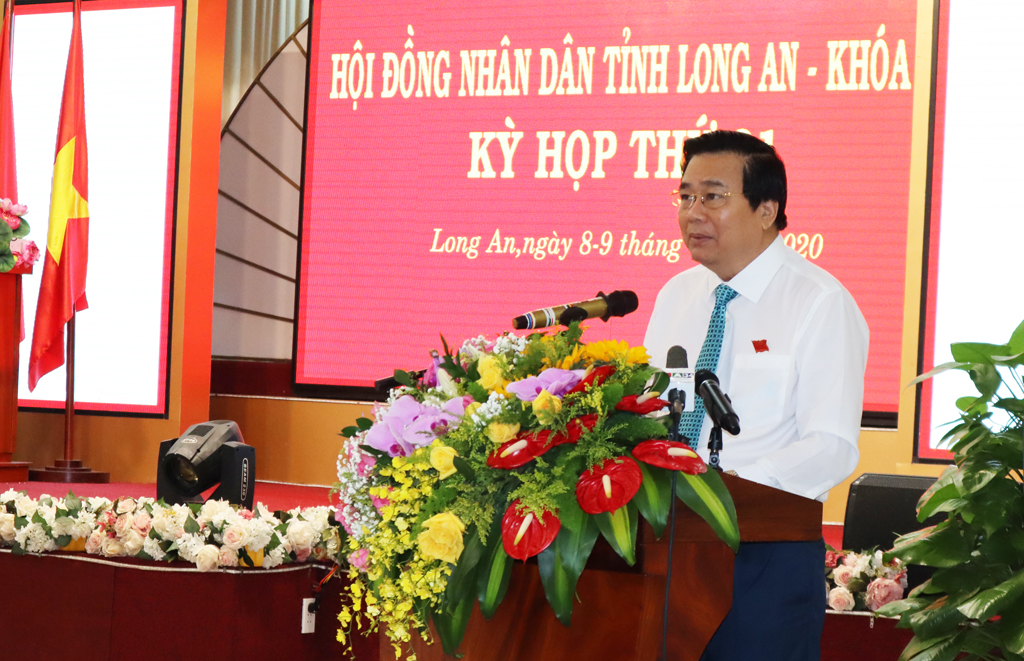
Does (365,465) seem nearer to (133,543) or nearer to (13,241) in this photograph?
(133,543)

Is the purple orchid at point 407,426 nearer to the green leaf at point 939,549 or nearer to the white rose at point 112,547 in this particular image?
the green leaf at point 939,549

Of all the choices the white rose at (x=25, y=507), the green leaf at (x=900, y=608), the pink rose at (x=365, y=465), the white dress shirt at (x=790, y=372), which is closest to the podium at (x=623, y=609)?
the pink rose at (x=365, y=465)

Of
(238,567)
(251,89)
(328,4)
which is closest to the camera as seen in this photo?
(238,567)

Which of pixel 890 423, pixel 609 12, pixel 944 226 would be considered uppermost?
pixel 609 12

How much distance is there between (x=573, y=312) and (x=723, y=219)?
1.55 feet

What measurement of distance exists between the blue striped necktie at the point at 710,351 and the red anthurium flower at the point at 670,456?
55cm

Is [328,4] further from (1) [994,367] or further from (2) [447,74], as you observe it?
(1) [994,367]

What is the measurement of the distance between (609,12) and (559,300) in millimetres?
1483

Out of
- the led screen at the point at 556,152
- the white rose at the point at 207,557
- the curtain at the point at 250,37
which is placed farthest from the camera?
the curtain at the point at 250,37

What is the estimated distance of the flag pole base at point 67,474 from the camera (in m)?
5.43

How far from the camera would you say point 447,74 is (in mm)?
5449

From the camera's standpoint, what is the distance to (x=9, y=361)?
519 cm

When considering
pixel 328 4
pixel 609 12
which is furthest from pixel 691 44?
pixel 328 4

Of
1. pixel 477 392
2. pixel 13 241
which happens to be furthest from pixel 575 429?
pixel 13 241
